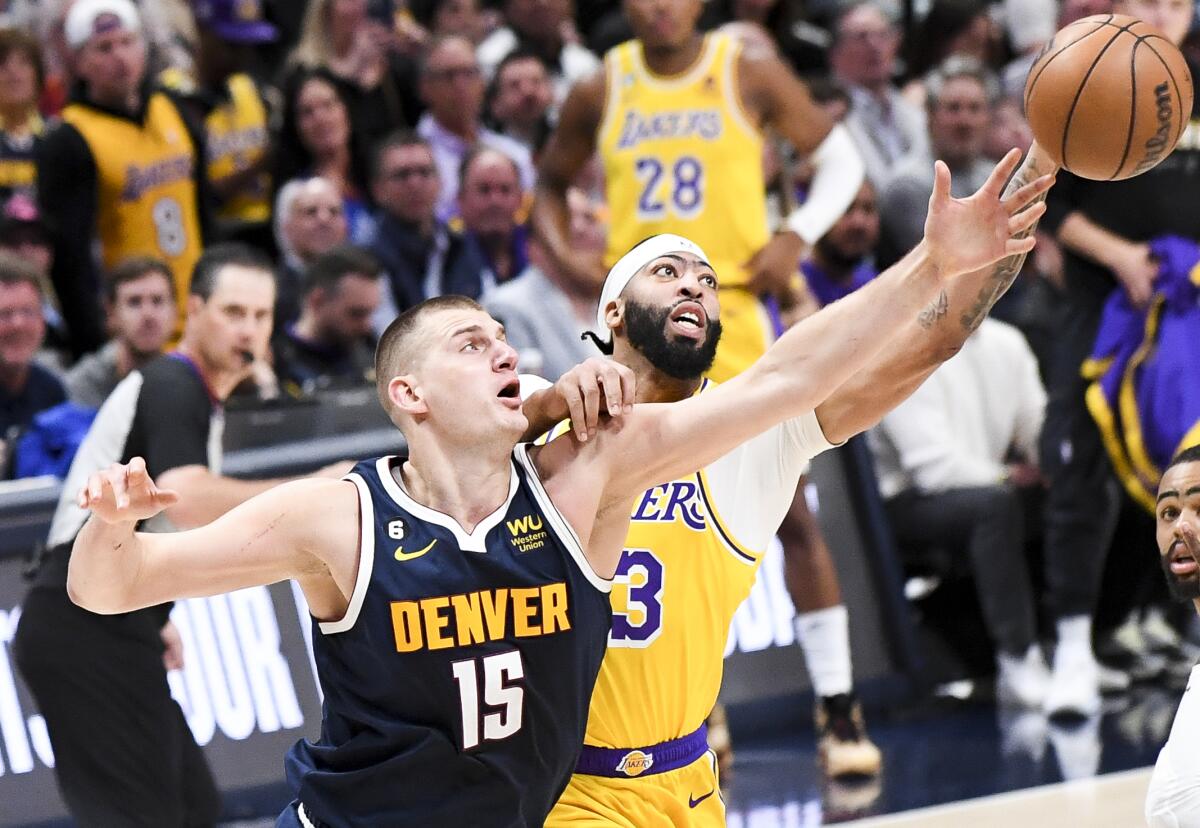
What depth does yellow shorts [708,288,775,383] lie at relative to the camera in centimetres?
675

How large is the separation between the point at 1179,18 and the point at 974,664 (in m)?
2.75

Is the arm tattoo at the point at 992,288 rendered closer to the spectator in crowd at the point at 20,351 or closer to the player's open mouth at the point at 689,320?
the player's open mouth at the point at 689,320

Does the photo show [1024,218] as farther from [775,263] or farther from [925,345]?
[775,263]

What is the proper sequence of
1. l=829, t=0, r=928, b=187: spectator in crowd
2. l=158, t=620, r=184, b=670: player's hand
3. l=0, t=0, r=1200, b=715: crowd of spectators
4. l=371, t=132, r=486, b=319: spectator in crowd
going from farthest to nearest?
l=829, t=0, r=928, b=187: spectator in crowd, l=371, t=132, r=486, b=319: spectator in crowd, l=0, t=0, r=1200, b=715: crowd of spectators, l=158, t=620, r=184, b=670: player's hand

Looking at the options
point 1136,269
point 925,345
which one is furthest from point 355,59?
point 925,345

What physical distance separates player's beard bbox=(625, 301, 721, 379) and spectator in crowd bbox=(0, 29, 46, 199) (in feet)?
14.7

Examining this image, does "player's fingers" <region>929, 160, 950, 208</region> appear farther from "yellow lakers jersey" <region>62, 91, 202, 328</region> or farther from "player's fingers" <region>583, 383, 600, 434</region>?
"yellow lakers jersey" <region>62, 91, 202, 328</region>

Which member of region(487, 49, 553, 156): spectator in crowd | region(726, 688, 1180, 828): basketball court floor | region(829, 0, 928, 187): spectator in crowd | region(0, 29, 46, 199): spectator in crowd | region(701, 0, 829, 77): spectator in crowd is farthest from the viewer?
region(701, 0, 829, 77): spectator in crowd

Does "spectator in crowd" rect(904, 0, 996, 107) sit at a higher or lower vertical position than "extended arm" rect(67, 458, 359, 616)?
higher

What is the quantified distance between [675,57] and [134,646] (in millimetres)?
3212

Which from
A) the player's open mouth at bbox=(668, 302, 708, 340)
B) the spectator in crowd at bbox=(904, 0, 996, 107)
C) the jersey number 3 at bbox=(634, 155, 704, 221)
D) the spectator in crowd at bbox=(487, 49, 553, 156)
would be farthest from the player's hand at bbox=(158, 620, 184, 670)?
the spectator in crowd at bbox=(904, 0, 996, 107)

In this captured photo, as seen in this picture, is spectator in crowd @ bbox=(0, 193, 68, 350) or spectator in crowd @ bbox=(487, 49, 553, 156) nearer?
spectator in crowd @ bbox=(0, 193, 68, 350)

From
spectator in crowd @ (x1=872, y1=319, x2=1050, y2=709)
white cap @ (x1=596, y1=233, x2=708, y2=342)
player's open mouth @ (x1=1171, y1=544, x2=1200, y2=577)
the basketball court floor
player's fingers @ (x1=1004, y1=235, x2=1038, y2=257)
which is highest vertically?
player's fingers @ (x1=1004, y1=235, x2=1038, y2=257)

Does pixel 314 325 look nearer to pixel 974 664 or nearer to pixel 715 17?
pixel 974 664
